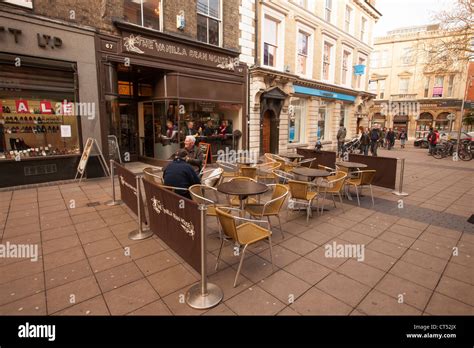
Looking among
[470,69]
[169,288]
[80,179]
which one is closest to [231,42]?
[80,179]

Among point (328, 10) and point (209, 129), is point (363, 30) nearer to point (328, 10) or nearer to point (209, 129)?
point (328, 10)

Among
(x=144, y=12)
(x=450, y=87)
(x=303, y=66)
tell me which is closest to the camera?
(x=144, y=12)

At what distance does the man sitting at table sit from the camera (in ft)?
18.6

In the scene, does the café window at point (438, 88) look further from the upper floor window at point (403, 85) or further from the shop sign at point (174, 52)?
the shop sign at point (174, 52)

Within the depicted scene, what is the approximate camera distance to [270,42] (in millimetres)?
13750

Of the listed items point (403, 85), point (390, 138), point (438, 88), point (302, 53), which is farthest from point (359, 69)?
point (438, 88)

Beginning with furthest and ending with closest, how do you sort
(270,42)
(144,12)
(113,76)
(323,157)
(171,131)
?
(270,42) < (171,131) < (323,157) < (144,12) < (113,76)

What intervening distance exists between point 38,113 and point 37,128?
1.46 ft

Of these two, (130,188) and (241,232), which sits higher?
(130,188)

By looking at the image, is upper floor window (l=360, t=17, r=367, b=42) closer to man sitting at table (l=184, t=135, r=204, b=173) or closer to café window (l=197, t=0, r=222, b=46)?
café window (l=197, t=0, r=222, b=46)

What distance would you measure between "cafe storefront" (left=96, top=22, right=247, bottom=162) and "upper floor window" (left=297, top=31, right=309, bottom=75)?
15.8ft

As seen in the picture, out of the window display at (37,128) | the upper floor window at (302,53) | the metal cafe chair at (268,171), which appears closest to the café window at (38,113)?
the window display at (37,128)

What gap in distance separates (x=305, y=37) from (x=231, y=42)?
20.6 feet

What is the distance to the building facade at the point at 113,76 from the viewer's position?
24.0ft
